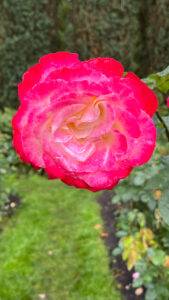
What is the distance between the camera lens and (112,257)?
8.70 ft

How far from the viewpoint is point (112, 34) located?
183 inches

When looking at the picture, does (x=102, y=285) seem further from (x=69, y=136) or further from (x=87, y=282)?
(x=69, y=136)

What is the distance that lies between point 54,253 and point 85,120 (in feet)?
8.29

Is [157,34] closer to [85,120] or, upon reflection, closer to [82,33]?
[82,33]

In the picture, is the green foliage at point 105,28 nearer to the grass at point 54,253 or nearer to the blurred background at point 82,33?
the blurred background at point 82,33

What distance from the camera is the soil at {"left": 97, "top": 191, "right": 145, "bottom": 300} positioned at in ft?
7.39

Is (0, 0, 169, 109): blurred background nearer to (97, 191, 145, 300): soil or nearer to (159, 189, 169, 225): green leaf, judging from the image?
(97, 191, 145, 300): soil

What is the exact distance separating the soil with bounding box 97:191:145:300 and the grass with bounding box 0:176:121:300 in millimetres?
53

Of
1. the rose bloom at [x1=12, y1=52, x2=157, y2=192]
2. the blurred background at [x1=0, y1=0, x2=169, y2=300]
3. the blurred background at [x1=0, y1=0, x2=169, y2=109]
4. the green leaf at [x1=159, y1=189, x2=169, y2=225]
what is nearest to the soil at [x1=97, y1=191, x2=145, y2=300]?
the blurred background at [x1=0, y1=0, x2=169, y2=300]

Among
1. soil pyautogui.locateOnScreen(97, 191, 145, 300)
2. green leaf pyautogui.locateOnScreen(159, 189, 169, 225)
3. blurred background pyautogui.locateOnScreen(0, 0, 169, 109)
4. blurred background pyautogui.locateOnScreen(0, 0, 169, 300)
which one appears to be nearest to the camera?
green leaf pyautogui.locateOnScreen(159, 189, 169, 225)

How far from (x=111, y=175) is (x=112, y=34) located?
14.8 ft

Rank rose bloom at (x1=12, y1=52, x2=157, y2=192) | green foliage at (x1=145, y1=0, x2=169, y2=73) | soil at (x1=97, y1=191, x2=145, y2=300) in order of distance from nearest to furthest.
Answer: rose bloom at (x1=12, y1=52, x2=157, y2=192) → soil at (x1=97, y1=191, x2=145, y2=300) → green foliage at (x1=145, y1=0, x2=169, y2=73)

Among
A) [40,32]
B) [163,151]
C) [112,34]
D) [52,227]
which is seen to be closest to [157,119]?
[163,151]

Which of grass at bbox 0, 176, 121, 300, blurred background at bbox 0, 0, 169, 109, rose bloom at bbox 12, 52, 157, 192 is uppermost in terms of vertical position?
rose bloom at bbox 12, 52, 157, 192
